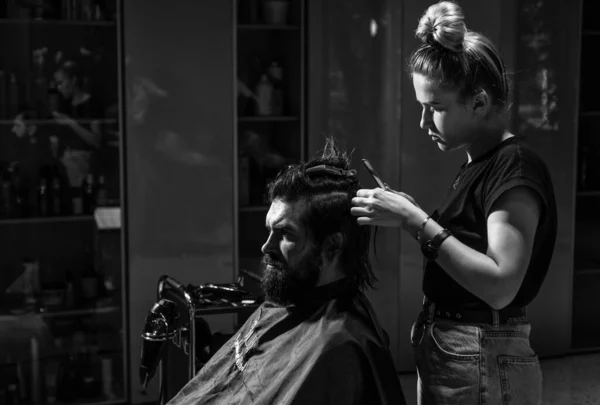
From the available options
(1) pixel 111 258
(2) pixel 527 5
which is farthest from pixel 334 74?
(1) pixel 111 258

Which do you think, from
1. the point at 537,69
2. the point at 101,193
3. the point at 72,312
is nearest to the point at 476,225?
the point at 101,193

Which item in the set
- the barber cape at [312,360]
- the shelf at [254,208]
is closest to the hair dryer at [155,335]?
the barber cape at [312,360]

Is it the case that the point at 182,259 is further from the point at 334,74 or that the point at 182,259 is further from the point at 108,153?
the point at 334,74

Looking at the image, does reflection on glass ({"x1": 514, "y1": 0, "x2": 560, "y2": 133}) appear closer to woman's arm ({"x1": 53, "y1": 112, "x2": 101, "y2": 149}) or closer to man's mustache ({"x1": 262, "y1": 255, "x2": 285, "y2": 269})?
woman's arm ({"x1": 53, "y1": 112, "x2": 101, "y2": 149})

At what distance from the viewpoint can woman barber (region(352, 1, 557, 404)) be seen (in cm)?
154

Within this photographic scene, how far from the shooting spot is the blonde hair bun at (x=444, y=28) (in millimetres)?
1598

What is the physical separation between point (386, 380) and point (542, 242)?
1.54 ft

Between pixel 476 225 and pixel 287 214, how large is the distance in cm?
49

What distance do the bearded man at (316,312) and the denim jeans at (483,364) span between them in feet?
0.62

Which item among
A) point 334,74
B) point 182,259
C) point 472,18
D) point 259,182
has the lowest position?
point 182,259

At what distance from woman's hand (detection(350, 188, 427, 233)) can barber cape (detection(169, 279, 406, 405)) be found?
0.35 metres

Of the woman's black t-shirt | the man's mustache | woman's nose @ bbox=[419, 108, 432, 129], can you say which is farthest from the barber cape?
woman's nose @ bbox=[419, 108, 432, 129]

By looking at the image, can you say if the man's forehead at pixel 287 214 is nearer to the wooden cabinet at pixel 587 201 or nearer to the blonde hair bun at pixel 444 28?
the blonde hair bun at pixel 444 28

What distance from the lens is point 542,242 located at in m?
1.62
